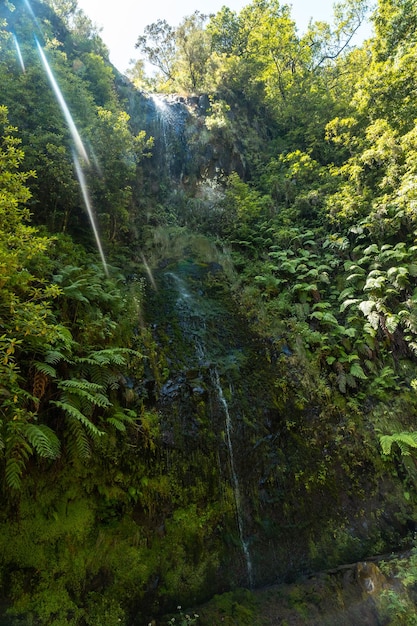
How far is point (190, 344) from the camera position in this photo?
7742 mm

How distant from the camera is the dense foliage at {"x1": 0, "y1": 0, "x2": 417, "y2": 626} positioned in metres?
4.46

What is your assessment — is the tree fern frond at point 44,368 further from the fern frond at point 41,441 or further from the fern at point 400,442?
the fern at point 400,442

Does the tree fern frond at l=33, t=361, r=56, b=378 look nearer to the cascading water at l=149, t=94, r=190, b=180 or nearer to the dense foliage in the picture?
the dense foliage

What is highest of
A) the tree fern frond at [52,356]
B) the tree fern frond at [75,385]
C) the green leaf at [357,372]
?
the tree fern frond at [52,356]

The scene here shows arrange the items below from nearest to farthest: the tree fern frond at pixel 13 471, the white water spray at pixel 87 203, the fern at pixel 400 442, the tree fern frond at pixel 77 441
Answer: the tree fern frond at pixel 13 471, the tree fern frond at pixel 77 441, the fern at pixel 400 442, the white water spray at pixel 87 203

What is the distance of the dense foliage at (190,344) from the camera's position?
4.46 meters

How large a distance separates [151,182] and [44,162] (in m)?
6.92

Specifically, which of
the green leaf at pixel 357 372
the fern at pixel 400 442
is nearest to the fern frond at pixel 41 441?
the fern at pixel 400 442

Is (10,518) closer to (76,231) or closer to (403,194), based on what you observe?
(76,231)

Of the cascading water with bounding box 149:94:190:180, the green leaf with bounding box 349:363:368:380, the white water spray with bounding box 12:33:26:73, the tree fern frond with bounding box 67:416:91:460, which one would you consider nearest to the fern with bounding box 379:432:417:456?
the green leaf with bounding box 349:363:368:380

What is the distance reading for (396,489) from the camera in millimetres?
6395

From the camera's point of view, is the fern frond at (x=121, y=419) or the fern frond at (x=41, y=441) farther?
the fern frond at (x=121, y=419)

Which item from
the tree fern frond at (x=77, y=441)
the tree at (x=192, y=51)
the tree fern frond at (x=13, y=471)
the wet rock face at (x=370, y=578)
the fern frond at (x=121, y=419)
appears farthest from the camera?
the tree at (x=192, y=51)

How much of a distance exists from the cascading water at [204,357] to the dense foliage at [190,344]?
9 centimetres
